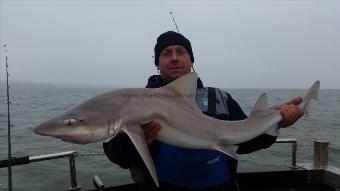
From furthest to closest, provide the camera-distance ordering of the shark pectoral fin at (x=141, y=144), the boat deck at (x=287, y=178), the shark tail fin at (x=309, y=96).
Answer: the boat deck at (x=287, y=178) < the shark tail fin at (x=309, y=96) < the shark pectoral fin at (x=141, y=144)

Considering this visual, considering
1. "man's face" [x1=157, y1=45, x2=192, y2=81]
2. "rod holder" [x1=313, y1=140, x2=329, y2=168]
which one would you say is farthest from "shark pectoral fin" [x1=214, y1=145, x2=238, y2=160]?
"rod holder" [x1=313, y1=140, x2=329, y2=168]

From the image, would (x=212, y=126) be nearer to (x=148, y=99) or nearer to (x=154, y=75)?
(x=148, y=99)

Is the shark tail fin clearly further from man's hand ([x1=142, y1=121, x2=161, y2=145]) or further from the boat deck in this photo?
the boat deck

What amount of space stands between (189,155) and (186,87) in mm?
789

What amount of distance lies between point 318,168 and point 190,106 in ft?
12.5

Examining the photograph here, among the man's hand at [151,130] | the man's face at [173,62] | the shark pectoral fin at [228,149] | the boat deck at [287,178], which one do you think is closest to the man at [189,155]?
the man's face at [173,62]

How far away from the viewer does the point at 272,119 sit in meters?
4.07

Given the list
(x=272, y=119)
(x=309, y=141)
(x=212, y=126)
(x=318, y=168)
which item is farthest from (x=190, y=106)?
(x=309, y=141)

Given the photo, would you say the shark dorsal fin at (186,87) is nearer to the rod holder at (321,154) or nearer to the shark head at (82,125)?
the shark head at (82,125)

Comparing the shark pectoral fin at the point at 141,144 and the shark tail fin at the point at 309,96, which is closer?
the shark pectoral fin at the point at 141,144

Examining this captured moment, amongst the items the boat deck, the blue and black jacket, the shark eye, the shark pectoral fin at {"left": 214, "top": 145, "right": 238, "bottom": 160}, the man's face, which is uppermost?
the man's face

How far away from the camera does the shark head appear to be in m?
2.75

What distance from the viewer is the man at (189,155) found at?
12.7ft

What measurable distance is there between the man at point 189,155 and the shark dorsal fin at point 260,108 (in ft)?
0.81
